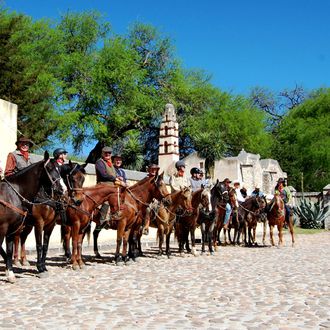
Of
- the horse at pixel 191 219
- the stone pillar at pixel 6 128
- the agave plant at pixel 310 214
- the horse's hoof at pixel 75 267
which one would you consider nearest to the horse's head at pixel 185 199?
the horse at pixel 191 219

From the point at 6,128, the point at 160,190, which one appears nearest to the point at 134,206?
the point at 160,190

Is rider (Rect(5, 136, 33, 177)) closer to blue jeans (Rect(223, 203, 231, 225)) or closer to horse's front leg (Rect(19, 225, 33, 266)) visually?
horse's front leg (Rect(19, 225, 33, 266))

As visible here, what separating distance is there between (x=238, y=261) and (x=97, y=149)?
3725 centimetres

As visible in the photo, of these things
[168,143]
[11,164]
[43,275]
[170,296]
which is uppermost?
[168,143]

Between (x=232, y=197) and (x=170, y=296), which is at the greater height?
(x=232, y=197)

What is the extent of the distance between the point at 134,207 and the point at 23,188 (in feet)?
12.2

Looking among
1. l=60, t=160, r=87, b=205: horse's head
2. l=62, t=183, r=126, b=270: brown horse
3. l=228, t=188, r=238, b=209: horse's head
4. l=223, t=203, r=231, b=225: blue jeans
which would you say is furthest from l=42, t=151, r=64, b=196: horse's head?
l=223, t=203, r=231, b=225: blue jeans

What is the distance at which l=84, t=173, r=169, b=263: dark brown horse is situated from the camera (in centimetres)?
1234

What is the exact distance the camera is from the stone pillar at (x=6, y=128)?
1652cm

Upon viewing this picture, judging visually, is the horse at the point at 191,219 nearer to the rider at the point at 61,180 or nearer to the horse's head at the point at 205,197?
the horse's head at the point at 205,197

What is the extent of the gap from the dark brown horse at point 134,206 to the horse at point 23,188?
10.2 ft

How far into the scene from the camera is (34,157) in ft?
56.6

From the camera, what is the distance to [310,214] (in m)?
36.5

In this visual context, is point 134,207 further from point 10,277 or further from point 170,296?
point 170,296
